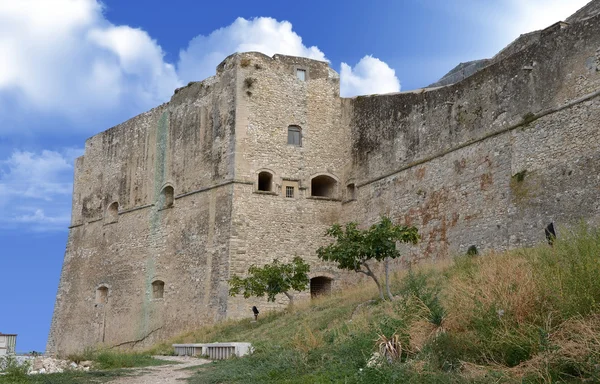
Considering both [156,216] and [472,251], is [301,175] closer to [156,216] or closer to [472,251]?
[156,216]

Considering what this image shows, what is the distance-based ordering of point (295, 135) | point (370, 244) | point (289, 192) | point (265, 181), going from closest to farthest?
point (370, 244)
point (289, 192)
point (265, 181)
point (295, 135)

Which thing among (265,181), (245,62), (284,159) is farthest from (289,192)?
(245,62)

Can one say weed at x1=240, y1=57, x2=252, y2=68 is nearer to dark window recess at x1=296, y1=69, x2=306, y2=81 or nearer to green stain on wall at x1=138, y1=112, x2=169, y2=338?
dark window recess at x1=296, y1=69, x2=306, y2=81

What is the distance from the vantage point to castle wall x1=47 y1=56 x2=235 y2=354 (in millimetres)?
20562

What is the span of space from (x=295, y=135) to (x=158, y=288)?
21.4 ft

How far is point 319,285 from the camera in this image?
69.1 ft

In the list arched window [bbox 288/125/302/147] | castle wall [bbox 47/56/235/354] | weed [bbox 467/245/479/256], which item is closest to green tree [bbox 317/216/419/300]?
weed [bbox 467/245/479/256]

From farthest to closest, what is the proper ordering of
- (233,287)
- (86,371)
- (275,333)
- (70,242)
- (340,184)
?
1. (70,242)
2. (340,184)
3. (233,287)
4. (275,333)
5. (86,371)

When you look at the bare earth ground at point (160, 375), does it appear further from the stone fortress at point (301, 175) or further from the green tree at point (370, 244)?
the stone fortress at point (301, 175)

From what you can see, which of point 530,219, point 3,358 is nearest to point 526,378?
point 3,358

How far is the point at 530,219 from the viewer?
1476cm

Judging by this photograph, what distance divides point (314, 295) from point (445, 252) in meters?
5.17

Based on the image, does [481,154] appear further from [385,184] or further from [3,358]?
[3,358]

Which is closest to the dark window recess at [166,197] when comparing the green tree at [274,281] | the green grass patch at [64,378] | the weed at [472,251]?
the green tree at [274,281]
